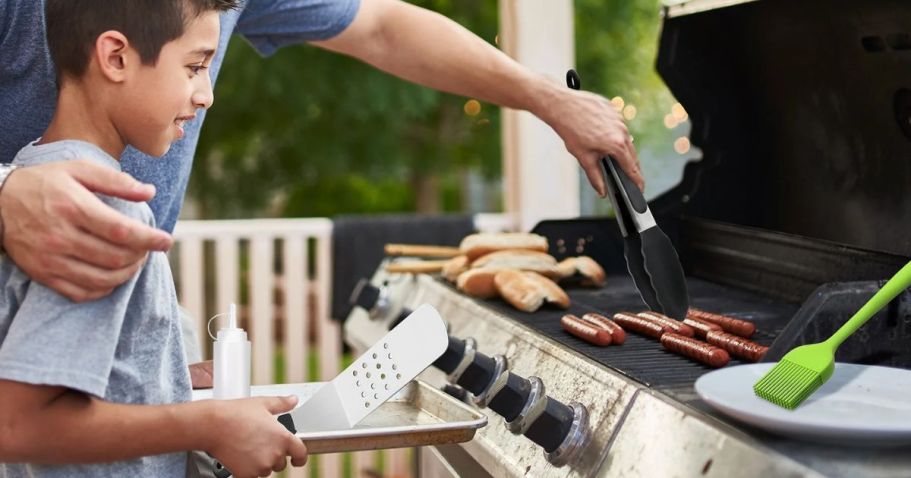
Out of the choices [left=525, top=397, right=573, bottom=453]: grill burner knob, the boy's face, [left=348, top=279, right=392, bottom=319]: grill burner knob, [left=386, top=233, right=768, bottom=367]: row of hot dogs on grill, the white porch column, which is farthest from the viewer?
the white porch column

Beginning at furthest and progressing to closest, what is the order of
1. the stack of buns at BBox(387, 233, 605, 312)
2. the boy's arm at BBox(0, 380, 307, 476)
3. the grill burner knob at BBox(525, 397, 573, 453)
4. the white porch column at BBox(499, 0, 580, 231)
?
the white porch column at BBox(499, 0, 580, 231) → the stack of buns at BBox(387, 233, 605, 312) → the grill burner knob at BBox(525, 397, 573, 453) → the boy's arm at BBox(0, 380, 307, 476)

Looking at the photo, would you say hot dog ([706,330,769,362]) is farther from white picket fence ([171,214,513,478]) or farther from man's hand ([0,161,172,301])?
white picket fence ([171,214,513,478])

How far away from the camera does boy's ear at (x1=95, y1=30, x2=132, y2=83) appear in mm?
1085

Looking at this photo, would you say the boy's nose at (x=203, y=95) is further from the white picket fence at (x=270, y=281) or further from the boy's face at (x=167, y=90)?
the white picket fence at (x=270, y=281)

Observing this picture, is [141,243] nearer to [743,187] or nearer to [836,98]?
[836,98]

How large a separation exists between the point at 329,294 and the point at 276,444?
105 inches

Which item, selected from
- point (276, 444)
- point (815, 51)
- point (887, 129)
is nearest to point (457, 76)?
point (815, 51)

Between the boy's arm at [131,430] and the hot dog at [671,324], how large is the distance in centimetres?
60

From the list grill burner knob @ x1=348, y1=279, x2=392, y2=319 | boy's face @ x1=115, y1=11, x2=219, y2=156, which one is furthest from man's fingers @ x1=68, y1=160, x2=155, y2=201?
grill burner knob @ x1=348, y1=279, x2=392, y2=319

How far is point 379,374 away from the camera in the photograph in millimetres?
1198

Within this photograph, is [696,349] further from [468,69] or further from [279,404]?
[468,69]

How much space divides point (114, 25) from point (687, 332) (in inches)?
32.3

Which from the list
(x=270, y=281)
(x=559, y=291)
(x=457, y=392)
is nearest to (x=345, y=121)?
(x=270, y=281)

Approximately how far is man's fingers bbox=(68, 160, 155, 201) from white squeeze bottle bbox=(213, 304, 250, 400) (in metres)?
0.23
